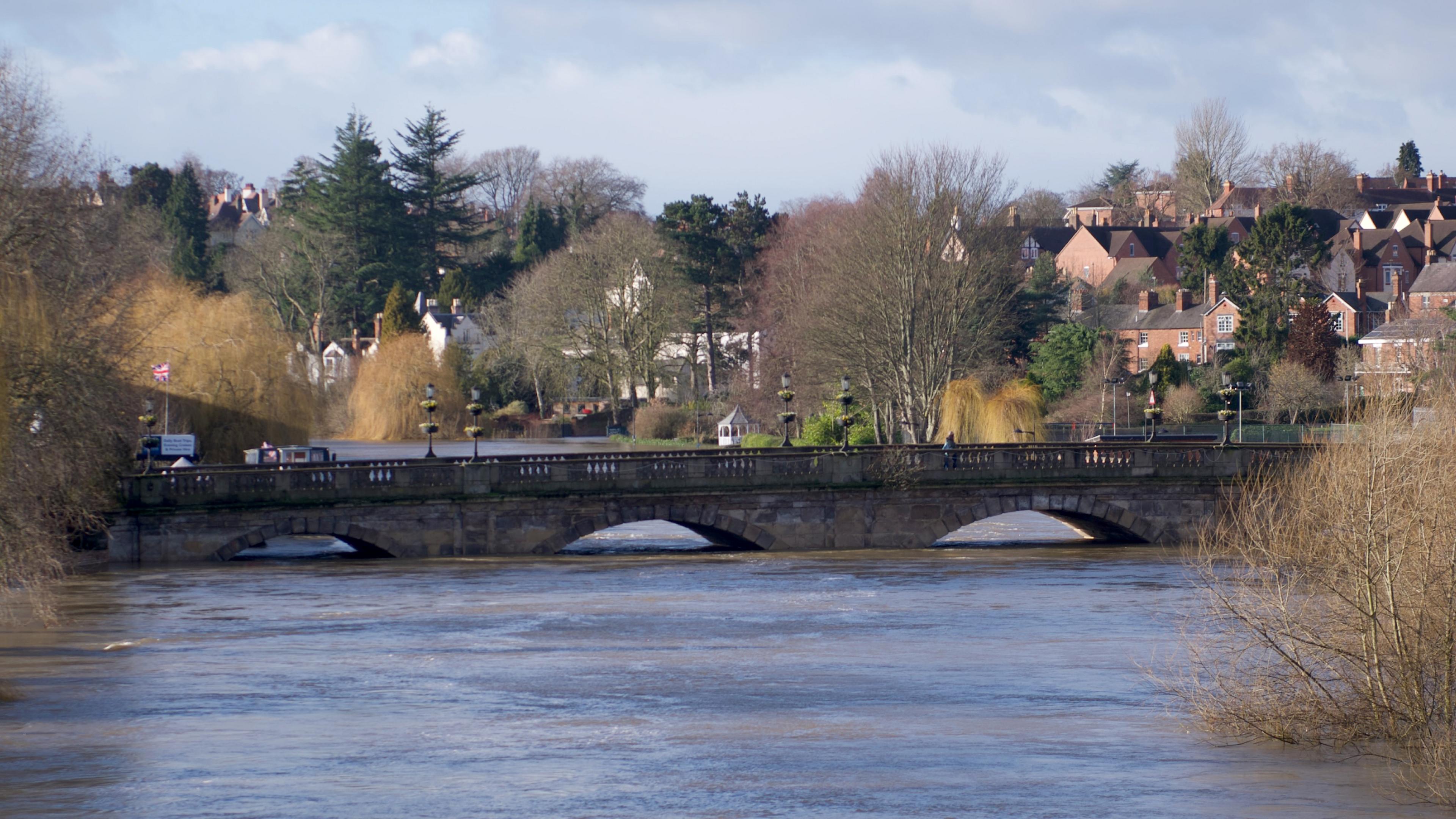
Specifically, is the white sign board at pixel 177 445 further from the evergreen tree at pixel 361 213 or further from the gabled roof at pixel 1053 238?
the gabled roof at pixel 1053 238

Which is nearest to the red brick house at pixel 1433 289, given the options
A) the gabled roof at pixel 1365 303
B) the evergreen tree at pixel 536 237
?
the gabled roof at pixel 1365 303

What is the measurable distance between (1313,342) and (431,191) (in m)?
60.9

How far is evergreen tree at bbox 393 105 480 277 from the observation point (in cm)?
11769

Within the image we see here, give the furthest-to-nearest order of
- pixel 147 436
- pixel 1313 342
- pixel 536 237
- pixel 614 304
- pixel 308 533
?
pixel 536 237
pixel 614 304
pixel 1313 342
pixel 147 436
pixel 308 533

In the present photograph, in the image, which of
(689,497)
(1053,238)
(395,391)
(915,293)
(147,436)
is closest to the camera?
(689,497)

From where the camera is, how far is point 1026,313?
85.1 metres

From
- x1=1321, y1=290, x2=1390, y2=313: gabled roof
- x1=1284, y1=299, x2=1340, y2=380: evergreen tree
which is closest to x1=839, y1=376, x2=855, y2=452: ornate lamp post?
x1=1284, y1=299, x2=1340, y2=380: evergreen tree

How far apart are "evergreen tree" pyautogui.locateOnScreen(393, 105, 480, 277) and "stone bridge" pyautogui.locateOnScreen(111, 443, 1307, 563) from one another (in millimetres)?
71825

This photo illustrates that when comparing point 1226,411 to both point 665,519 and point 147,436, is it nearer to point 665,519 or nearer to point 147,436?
point 665,519

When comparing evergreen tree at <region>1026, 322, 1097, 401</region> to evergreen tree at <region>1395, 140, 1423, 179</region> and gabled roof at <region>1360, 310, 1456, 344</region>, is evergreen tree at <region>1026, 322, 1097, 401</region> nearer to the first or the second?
gabled roof at <region>1360, 310, 1456, 344</region>

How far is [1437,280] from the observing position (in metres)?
108

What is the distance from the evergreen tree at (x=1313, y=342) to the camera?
87.0 m

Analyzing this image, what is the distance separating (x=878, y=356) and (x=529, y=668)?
42.4m

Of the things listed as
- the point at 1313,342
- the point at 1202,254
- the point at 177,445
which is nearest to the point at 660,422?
the point at 1202,254
